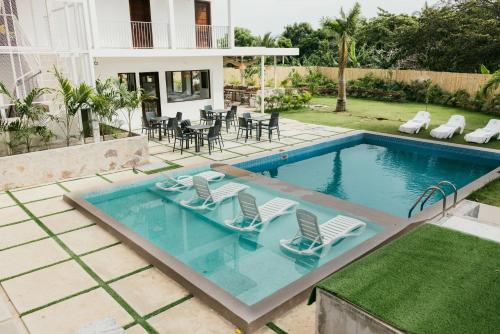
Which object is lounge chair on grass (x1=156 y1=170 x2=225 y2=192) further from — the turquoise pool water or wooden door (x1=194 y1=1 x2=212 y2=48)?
wooden door (x1=194 y1=1 x2=212 y2=48)

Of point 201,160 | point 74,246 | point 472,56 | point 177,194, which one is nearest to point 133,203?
point 177,194

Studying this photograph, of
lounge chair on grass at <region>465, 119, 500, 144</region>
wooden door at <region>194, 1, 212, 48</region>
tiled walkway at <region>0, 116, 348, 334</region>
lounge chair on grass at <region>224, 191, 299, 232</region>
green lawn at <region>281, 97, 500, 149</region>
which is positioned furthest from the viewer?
wooden door at <region>194, 1, 212, 48</region>

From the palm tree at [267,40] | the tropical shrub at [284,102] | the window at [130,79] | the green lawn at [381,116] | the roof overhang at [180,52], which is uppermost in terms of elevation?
the palm tree at [267,40]

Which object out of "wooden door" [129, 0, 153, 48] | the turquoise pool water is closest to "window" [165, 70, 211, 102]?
"wooden door" [129, 0, 153, 48]

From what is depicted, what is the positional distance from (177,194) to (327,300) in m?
5.98

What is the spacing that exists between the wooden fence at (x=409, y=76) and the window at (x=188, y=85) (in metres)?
8.76

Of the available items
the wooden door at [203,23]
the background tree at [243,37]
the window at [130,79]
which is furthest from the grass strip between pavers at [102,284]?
the background tree at [243,37]

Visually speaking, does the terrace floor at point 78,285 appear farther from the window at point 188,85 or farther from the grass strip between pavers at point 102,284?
the window at point 188,85

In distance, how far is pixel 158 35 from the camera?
57.4 feet

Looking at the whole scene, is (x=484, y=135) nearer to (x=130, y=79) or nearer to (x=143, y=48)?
(x=143, y=48)

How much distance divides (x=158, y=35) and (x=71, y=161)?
917 centimetres

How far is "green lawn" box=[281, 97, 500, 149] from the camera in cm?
1631

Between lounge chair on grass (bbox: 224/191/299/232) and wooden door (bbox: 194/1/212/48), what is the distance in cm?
1281

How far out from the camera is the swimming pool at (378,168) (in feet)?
32.8
